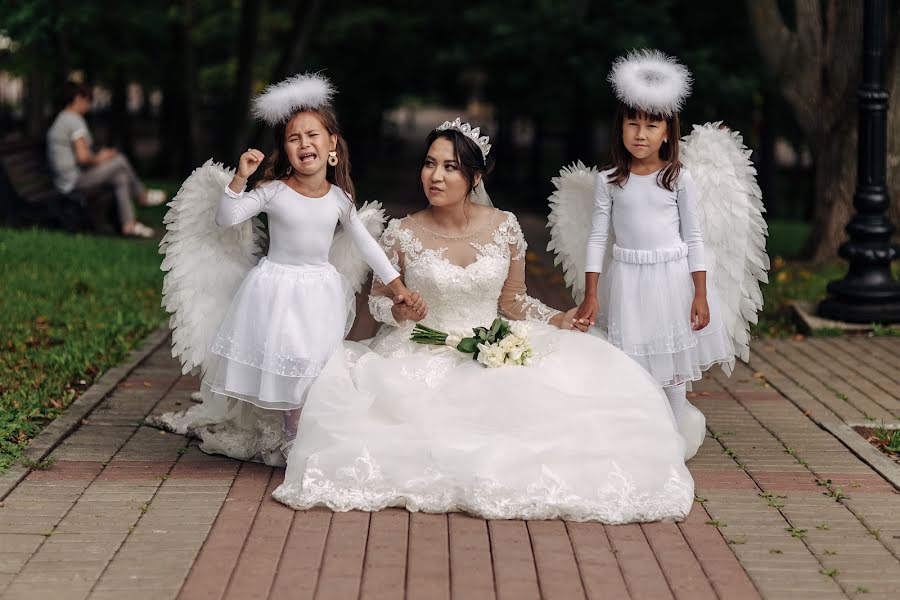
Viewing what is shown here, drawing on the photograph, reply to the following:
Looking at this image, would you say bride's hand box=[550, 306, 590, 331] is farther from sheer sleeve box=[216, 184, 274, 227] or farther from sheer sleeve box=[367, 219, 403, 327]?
sheer sleeve box=[216, 184, 274, 227]

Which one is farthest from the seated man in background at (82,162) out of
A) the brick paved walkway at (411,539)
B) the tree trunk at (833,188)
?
the brick paved walkway at (411,539)

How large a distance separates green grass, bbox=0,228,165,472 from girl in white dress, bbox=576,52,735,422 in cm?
308

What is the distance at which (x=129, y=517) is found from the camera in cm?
527

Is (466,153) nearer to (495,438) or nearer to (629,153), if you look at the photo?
(629,153)

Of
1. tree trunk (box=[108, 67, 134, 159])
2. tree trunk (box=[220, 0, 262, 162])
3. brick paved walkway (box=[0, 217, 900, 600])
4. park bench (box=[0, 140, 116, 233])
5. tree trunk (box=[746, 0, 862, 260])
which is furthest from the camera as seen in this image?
tree trunk (box=[108, 67, 134, 159])

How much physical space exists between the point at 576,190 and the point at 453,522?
2066mm

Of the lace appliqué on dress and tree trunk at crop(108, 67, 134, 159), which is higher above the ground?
tree trunk at crop(108, 67, 134, 159)

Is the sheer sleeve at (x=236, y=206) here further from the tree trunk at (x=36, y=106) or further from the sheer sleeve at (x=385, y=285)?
the tree trunk at (x=36, y=106)

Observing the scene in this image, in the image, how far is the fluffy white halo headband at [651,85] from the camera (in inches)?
229

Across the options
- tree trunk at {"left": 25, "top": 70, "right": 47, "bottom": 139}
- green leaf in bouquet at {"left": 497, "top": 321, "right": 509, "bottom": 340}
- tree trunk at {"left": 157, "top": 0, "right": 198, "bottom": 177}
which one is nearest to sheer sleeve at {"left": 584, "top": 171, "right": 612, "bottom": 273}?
green leaf in bouquet at {"left": 497, "top": 321, "right": 509, "bottom": 340}

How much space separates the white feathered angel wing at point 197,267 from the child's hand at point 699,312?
2229mm

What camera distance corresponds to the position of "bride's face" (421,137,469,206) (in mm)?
5863

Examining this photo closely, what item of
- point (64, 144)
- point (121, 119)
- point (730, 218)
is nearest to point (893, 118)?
point (730, 218)

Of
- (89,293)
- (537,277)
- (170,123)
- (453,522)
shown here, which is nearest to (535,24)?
(537,277)
